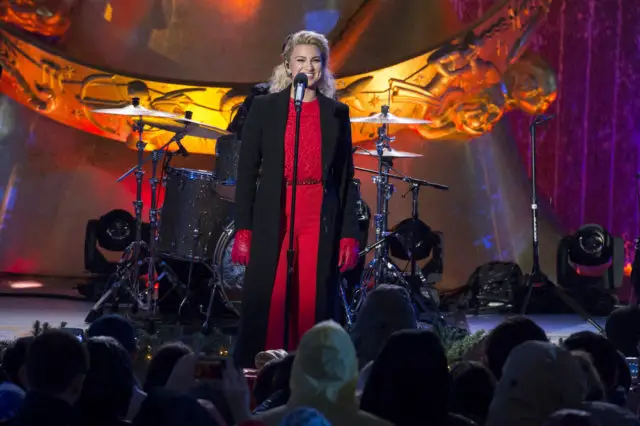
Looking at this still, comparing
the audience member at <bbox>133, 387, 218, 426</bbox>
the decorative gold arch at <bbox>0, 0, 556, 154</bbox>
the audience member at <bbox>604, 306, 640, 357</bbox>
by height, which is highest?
the decorative gold arch at <bbox>0, 0, 556, 154</bbox>

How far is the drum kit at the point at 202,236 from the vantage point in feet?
24.4

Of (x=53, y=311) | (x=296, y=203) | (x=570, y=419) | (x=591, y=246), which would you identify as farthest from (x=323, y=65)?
(x=591, y=246)

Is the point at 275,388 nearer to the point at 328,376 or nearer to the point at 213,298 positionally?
the point at 328,376

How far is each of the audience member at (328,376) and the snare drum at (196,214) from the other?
5.00 metres

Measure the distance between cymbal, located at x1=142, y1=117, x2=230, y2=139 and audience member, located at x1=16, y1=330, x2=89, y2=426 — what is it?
16.4ft

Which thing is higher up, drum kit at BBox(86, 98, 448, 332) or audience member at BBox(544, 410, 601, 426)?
drum kit at BBox(86, 98, 448, 332)

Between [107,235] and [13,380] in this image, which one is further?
[107,235]

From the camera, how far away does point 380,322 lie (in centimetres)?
374

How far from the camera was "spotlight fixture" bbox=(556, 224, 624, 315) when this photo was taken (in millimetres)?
9070

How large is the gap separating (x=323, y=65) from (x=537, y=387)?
2.32 meters

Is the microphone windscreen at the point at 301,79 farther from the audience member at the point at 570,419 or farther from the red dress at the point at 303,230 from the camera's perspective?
the audience member at the point at 570,419

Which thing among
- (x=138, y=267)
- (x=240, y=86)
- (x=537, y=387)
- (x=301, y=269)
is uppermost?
(x=240, y=86)

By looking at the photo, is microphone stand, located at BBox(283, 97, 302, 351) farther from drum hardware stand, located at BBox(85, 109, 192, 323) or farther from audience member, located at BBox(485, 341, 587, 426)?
drum hardware stand, located at BBox(85, 109, 192, 323)

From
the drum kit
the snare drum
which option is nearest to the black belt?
the drum kit
